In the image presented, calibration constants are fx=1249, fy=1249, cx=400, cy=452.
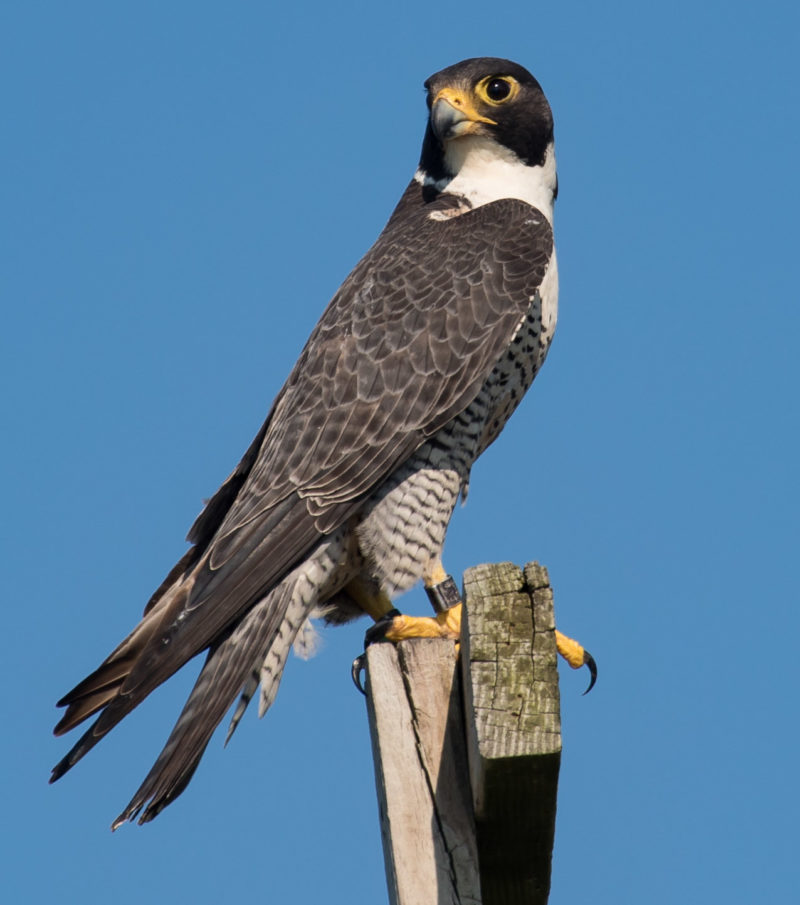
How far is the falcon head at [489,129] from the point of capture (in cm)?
544

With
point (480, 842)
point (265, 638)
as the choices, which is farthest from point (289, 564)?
point (480, 842)

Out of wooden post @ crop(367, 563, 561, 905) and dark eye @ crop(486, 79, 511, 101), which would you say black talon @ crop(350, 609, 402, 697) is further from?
dark eye @ crop(486, 79, 511, 101)

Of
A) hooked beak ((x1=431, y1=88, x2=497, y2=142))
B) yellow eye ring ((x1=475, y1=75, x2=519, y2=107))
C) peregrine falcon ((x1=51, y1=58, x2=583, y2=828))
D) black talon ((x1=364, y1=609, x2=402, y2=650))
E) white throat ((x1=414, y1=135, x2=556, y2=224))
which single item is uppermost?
yellow eye ring ((x1=475, y1=75, x2=519, y2=107))

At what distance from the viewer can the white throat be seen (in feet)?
18.0

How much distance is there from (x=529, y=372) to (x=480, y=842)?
2.23 m

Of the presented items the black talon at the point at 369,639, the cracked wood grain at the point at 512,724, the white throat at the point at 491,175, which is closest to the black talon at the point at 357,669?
the black talon at the point at 369,639

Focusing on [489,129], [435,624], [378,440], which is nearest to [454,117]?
[489,129]

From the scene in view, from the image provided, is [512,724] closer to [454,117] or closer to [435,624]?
[435,624]

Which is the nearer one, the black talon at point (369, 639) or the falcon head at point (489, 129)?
the black talon at point (369, 639)

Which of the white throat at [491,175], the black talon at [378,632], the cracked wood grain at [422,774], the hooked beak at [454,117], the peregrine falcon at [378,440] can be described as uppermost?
the hooked beak at [454,117]

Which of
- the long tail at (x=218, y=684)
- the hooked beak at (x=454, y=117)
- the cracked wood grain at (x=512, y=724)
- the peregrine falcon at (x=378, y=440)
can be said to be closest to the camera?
the cracked wood grain at (x=512, y=724)

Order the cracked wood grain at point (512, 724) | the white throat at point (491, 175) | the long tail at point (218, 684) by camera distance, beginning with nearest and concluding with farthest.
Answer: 1. the cracked wood grain at point (512, 724)
2. the long tail at point (218, 684)
3. the white throat at point (491, 175)

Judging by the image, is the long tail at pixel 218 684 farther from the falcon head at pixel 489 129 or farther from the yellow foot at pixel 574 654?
the falcon head at pixel 489 129

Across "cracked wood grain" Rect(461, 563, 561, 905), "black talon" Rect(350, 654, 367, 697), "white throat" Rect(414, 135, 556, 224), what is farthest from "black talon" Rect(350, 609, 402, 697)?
"white throat" Rect(414, 135, 556, 224)
